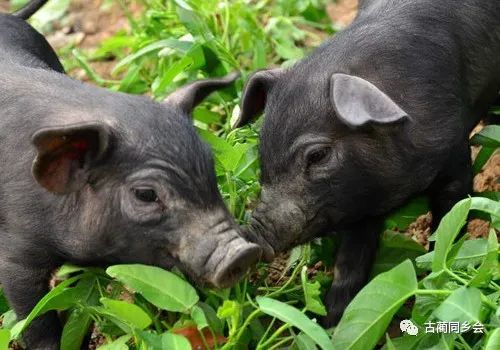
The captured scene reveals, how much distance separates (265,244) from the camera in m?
4.38

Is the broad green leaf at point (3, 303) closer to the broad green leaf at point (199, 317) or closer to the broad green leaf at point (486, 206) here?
the broad green leaf at point (199, 317)

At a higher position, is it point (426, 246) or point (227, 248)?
point (227, 248)

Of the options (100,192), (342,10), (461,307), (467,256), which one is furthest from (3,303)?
(342,10)

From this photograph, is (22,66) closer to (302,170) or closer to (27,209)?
(27,209)

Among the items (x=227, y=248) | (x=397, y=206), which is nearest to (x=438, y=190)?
(x=397, y=206)

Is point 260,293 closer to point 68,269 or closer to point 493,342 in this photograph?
point 68,269

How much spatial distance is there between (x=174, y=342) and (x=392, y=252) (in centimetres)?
136

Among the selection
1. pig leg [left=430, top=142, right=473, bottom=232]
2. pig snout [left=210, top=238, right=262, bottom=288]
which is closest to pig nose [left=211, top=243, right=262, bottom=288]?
pig snout [left=210, top=238, right=262, bottom=288]

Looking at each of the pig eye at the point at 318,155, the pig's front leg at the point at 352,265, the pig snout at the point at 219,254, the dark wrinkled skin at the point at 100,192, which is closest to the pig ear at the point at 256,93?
the dark wrinkled skin at the point at 100,192

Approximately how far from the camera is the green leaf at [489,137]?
479 cm

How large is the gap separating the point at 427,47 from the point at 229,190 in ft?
3.29

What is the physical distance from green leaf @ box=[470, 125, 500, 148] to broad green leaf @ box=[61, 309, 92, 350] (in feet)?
5.89

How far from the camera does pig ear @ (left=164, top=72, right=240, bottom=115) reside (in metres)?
4.42

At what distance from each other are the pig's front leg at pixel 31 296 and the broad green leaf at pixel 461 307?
5.05ft
